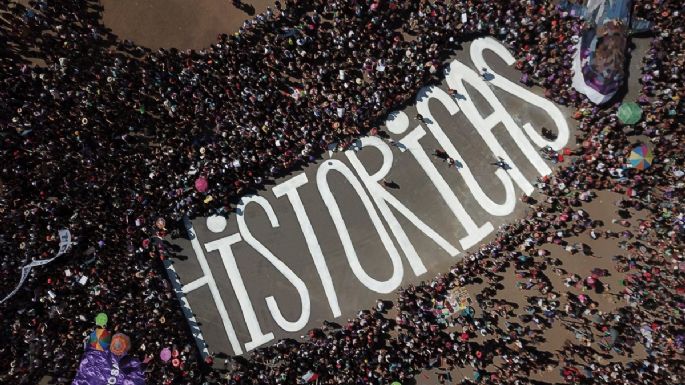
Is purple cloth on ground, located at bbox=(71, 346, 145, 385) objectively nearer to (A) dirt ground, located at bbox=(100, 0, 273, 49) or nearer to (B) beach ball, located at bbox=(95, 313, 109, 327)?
(B) beach ball, located at bbox=(95, 313, 109, 327)

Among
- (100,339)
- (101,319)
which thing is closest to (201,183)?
(101,319)

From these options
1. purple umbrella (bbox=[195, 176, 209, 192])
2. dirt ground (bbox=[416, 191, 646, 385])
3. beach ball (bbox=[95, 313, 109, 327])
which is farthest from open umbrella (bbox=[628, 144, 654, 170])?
beach ball (bbox=[95, 313, 109, 327])

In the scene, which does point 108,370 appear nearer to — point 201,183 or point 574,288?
point 201,183

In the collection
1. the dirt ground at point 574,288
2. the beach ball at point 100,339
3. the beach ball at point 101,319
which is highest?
the beach ball at point 101,319

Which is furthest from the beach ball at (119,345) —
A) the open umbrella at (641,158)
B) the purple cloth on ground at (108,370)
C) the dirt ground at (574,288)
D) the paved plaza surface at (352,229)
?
the open umbrella at (641,158)

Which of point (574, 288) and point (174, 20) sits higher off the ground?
point (174, 20)

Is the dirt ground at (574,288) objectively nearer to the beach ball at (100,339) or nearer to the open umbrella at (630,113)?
the open umbrella at (630,113)

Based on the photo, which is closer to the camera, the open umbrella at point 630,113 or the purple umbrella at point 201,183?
the open umbrella at point 630,113
